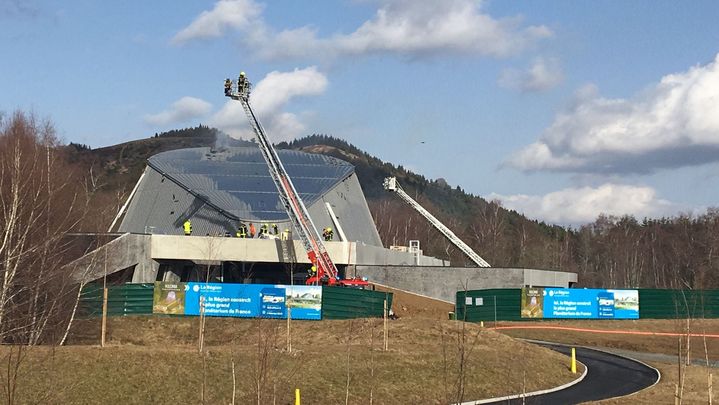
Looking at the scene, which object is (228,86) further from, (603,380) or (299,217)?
(603,380)

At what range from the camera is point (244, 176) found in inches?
3474

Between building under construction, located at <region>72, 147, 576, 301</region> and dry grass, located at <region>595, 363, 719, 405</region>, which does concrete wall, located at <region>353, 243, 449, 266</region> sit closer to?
building under construction, located at <region>72, 147, 576, 301</region>

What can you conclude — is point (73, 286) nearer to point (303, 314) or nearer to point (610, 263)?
point (303, 314)

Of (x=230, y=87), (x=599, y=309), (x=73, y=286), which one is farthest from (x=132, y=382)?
(x=230, y=87)

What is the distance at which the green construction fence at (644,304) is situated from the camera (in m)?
60.7

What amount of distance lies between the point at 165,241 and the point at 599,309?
36.5 metres

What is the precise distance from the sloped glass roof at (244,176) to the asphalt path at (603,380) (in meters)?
44.1

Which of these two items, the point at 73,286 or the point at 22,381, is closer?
the point at 22,381

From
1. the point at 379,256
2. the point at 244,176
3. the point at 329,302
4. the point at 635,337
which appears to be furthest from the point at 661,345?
the point at 244,176

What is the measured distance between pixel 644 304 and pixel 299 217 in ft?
98.1

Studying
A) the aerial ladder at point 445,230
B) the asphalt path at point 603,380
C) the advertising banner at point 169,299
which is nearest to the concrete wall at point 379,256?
the aerial ladder at point 445,230

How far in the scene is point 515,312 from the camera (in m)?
60.5

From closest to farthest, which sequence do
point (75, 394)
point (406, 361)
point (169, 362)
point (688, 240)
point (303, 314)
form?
point (75, 394) < point (169, 362) < point (406, 361) < point (303, 314) < point (688, 240)

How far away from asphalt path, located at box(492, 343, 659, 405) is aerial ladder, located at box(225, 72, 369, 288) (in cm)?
2957
